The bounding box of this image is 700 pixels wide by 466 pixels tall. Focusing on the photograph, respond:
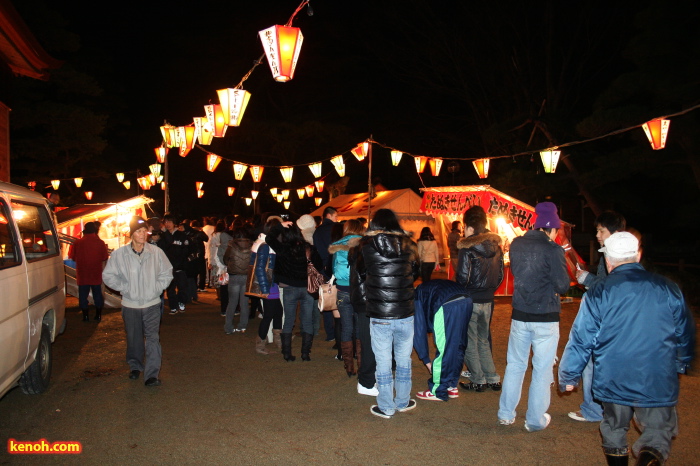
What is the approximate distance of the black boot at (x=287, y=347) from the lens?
659cm

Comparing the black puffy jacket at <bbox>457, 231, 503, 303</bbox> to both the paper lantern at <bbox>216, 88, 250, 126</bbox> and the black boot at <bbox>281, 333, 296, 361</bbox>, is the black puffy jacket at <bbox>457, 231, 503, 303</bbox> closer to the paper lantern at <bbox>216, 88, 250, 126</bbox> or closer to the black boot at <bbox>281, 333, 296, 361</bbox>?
the black boot at <bbox>281, 333, 296, 361</bbox>

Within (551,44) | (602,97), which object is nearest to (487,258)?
(602,97)

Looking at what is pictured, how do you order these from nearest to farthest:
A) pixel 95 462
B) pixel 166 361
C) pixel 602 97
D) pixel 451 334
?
pixel 95 462, pixel 451 334, pixel 166 361, pixel 602 97

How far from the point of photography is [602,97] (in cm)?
1358

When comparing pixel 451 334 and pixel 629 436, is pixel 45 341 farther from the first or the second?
pixel 629 436

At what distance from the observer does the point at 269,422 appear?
4.63m

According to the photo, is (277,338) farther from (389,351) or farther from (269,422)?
(389,351)

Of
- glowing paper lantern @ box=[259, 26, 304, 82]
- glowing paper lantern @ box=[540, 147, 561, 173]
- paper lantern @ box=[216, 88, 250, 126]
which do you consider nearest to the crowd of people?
glowing paper lantern @ box=[259, 26, 304, 82]

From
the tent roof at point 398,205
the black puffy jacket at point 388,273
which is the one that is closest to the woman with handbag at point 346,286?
the black puffy jacket at point 388,273

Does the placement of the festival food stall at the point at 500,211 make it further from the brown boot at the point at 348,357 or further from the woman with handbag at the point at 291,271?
the brown boot at the point at 348,357

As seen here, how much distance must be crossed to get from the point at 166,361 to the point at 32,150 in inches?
766

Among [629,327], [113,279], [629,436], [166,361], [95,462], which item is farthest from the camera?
[166,361]

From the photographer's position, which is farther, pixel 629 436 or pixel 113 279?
pixel 113 279

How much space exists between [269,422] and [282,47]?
570cm
